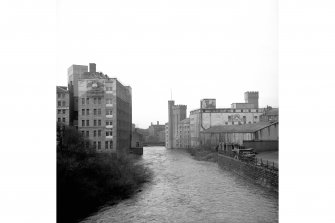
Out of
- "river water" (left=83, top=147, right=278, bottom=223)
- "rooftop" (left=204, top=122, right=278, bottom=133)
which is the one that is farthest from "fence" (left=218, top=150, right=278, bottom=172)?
"rooftop" (left=204, top=122, right=278, bottom=133)

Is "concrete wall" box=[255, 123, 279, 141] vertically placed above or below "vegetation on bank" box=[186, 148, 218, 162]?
above

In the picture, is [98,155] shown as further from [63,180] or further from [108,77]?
[108,77]

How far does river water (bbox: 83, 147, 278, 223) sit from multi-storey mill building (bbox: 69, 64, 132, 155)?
1.94 m

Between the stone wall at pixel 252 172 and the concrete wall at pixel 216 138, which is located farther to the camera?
the concrete wall at pixel 216 138

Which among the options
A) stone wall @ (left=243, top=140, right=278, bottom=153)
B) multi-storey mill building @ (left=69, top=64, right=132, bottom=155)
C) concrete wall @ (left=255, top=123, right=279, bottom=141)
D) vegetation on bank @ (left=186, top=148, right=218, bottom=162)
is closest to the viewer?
multi-storey mill building @ (left=69, top=64, right=132, bottom=155)

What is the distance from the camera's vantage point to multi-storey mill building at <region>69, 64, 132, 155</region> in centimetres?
959

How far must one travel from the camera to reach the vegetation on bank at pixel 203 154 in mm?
18272

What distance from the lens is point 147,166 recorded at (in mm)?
12352

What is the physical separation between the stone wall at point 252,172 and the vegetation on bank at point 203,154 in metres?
1.04

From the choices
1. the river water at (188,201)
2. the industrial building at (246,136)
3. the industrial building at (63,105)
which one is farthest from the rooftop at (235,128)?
the industrial building at (63,105)

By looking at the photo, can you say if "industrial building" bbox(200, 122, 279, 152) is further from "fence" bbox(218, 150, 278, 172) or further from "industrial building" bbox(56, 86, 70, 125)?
"industrial building" bbox(56, 86, 70, 125)

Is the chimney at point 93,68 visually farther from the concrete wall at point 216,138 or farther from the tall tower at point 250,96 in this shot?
the concrete wall at point 216,138
